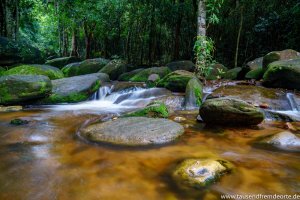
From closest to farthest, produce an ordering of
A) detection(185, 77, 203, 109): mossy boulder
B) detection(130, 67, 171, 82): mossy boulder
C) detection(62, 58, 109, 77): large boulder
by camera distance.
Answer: detection(185, 77, 203, 109): mossy boulder
detection(130, 67, 171, 82): mossy boulder
detection(62, 58, 109, 77): large boulder

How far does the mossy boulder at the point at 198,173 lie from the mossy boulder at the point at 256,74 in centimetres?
725

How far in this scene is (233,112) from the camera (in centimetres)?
497

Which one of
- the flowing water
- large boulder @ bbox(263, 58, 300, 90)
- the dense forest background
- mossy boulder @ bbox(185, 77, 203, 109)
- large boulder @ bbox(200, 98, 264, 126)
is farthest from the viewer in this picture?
the dense forest background

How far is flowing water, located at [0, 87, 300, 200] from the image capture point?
272cm

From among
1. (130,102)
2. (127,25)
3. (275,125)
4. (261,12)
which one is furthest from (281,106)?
(127,25)

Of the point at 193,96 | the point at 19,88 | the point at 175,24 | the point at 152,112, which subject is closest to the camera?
the point at 152,112

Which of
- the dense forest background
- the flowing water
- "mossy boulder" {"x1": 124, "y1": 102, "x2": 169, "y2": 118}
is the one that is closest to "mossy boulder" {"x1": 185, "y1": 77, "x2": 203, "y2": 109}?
"mossy boulder" {"x1": 124, "y1": 102, "x2": 169, "y2": 118}

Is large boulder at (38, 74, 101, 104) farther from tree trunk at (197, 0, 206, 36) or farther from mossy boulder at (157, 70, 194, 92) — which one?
tree trunk at (197, 0, 206, 36)

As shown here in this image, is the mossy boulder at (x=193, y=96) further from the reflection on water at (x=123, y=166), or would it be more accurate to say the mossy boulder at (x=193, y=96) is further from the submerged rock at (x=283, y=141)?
the submerged rock at (x=283, y=141)

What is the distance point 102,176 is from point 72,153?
3.01 ft

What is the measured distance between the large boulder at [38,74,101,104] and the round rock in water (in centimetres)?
368

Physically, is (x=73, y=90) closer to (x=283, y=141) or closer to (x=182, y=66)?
(x=182, y=66)

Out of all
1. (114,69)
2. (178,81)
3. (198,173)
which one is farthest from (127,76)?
(198,173)

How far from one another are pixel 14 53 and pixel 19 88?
611 centimetres
